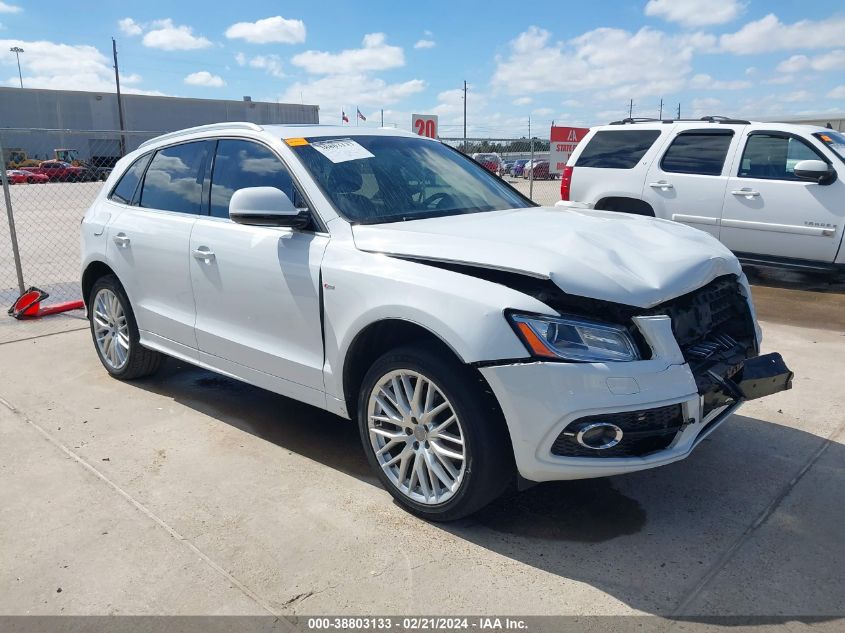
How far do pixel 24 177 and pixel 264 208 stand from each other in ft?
74.1

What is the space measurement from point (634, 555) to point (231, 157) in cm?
306

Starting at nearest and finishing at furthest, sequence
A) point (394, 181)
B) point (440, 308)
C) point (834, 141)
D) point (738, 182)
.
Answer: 1. point (440, 308)
2. point (394, 181)
3. point (834, 141)
4. point (738, 182)

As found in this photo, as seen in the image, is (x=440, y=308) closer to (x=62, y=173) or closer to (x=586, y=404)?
(x=586, y=404)

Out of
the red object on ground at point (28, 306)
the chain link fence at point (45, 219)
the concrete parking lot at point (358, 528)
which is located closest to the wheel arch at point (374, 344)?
the concrete parking lot at point (358, 528)

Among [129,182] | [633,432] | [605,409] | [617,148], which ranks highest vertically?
[617,148]

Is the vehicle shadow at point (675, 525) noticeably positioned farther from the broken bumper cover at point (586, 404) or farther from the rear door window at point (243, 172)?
the rear door window at point (243, 172)

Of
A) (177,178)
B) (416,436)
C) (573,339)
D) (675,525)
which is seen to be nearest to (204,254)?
(177,178)

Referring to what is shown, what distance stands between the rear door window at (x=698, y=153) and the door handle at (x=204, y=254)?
6092mm

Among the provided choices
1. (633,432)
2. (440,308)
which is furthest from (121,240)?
(633,432)

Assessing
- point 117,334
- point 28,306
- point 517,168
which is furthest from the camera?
point 517,168

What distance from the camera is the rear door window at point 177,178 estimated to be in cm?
441

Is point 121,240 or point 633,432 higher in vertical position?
point 121,240

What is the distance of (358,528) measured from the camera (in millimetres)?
3211

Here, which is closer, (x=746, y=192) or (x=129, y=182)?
(x=129, y=182)
